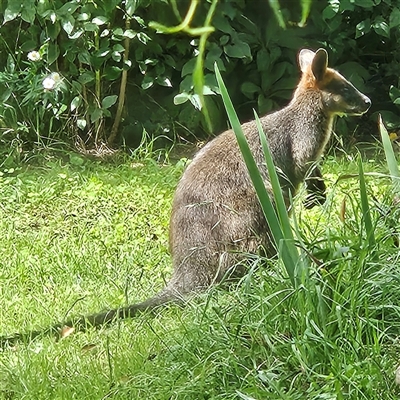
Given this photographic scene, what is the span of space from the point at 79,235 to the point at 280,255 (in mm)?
2160

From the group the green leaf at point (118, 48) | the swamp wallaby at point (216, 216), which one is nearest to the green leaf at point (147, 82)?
the green leaf at point (118, 48)

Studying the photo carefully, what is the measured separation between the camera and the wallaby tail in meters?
3.02

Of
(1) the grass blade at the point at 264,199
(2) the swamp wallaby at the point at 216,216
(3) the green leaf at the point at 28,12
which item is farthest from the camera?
(3) the green leaf at the point at 28,12

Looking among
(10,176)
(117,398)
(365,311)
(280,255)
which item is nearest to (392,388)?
(365,311)

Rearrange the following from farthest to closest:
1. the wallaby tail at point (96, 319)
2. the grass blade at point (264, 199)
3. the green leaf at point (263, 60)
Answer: the green leaf at point (263, 60), the wallaby tail at point (96, 319), the grass blade at point (264, 199)

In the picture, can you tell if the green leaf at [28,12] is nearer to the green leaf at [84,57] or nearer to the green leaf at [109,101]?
the green leaf at [84,57]

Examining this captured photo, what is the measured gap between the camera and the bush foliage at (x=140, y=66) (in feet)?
18.2

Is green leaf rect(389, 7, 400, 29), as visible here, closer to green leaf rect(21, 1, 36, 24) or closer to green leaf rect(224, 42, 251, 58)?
green leaf rect(224, 42, 251, 58)

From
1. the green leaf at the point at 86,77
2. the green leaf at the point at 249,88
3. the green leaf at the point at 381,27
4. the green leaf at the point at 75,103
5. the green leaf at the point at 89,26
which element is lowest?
the green leaf at the point at 249,88

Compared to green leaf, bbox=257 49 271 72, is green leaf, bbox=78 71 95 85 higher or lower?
higher

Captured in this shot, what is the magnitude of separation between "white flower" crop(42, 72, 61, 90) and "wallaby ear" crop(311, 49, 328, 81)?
201 centimetres

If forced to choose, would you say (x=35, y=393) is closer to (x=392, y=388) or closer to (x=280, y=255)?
(x=280, y=255)

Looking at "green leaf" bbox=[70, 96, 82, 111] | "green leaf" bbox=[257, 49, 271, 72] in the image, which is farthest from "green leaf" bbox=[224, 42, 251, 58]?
"green leaf" bbox=[70, 96, 82, 111]

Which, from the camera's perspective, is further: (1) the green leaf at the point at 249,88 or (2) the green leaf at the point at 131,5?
(1) the green leaf at the point at 249,88
